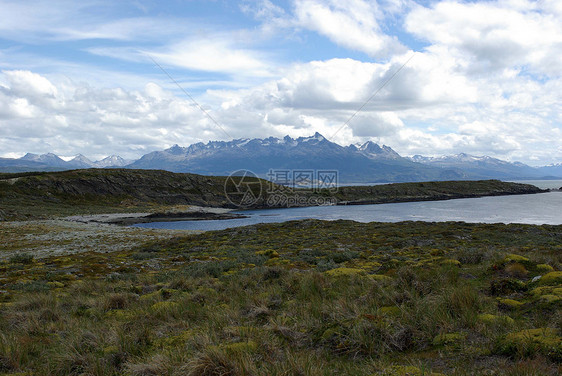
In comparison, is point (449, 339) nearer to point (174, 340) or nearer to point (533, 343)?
point (533, 343)

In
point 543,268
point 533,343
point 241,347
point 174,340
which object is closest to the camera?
point 533,343

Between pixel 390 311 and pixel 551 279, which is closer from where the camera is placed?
pixel 390 311

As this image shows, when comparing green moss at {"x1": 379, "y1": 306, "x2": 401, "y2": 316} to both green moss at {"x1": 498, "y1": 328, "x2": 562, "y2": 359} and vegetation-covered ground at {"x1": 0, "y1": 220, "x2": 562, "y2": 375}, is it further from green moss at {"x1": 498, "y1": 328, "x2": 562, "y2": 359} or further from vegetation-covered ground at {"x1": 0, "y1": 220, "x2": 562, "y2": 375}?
green moss at {"x1": 498, "y1": 328, "x2": 562, "y2": 359}

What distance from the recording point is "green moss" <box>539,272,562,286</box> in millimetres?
7055

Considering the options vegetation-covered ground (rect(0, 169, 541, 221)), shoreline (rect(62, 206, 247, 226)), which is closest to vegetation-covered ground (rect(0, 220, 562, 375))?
vegetation-covered ground (rect(0, 169, 541, 221))

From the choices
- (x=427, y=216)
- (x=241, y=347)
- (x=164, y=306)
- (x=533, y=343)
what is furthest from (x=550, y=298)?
(x=427, y=216)

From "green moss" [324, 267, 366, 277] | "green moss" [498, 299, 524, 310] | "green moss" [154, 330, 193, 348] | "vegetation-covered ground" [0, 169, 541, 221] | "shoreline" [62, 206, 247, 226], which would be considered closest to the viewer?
"green moss" [154, 330, 193, 348]

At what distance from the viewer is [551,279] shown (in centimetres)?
718

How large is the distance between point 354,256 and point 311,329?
32.9ft

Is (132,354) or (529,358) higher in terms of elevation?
(529,358)

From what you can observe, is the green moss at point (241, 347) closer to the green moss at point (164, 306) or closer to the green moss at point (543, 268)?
the green moss at point (164, 306)

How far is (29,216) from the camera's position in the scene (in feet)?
186

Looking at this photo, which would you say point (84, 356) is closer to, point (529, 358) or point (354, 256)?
point (529, 358)

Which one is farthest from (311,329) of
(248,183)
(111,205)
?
(248,183)
